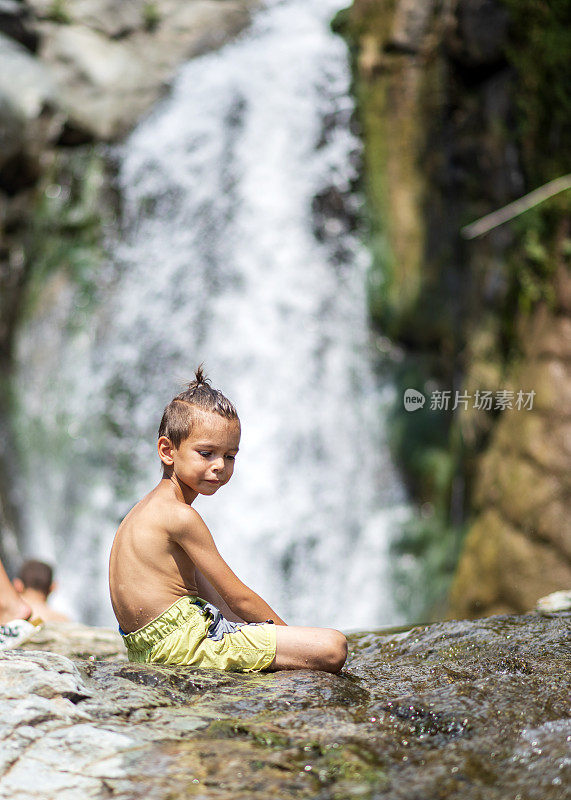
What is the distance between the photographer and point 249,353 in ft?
29.7

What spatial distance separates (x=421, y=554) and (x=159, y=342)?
3.87 meters

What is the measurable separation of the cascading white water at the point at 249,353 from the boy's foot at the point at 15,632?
481 cm

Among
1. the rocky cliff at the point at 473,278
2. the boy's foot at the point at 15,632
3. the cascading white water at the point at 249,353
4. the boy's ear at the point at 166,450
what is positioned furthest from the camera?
the cascading white water at the point at 249,353

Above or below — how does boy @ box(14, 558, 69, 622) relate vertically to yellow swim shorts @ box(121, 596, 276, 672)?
below

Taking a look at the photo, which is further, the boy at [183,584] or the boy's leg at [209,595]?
the boy's leg at [209,595]

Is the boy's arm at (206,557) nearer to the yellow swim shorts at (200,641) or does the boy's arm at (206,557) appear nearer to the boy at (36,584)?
the yellow swim shorts at (200,641)

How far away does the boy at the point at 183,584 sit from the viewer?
264cm

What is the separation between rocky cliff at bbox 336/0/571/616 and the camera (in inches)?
264

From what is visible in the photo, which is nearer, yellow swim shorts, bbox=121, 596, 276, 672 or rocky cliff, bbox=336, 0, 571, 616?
yellow swim shorts, bbox=121, 596, 276, 672

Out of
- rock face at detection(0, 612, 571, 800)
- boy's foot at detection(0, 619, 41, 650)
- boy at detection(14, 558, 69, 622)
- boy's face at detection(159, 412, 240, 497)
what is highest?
boy's face at detection(159, 412, 240, 497)

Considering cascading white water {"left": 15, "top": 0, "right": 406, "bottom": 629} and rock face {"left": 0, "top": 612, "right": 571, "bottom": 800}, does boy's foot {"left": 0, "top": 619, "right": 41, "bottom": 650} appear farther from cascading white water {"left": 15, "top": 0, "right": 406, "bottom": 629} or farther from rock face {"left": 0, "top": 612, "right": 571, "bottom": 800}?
cascading white water {"left": 15, "top": 0, "right": 406, "bottom": 629}

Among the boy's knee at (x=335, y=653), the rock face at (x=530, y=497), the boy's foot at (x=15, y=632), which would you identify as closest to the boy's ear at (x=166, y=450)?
the boy's knee at (x=335, y=653)

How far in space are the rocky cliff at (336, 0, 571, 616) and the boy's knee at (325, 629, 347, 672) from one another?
13.5 feet

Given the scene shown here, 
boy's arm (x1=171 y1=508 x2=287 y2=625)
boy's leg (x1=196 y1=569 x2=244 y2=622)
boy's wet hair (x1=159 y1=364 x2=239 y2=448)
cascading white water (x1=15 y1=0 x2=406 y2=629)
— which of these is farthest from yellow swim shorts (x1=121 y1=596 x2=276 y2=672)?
cascading white water (x1=15 y1=0 x2=406 y2=629)
